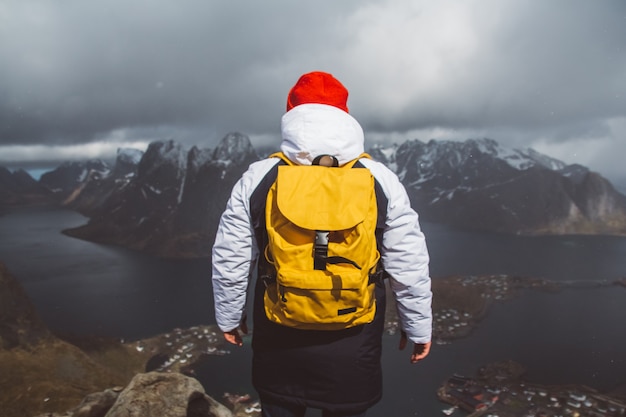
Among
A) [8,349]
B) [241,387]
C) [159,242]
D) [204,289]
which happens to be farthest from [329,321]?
[159,242]

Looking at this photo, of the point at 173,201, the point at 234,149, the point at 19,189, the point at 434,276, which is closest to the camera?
the point at 434,276

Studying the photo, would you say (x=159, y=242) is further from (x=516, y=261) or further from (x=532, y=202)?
(x=532, y=202)

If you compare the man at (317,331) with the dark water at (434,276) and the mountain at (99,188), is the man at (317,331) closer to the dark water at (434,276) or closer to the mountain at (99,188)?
the dark water at (434,276)

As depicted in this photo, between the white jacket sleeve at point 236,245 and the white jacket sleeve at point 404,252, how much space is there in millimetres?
803

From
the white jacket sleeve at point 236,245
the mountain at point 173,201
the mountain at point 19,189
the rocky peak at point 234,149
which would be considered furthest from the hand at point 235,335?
the mountain at point 19,189

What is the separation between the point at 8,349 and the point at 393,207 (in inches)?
890

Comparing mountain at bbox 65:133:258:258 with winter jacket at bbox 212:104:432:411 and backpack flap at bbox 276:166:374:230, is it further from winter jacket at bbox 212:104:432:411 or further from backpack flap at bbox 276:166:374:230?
backpack flap at bbox 276:166:374:230

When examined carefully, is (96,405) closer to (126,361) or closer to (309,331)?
(309,331)

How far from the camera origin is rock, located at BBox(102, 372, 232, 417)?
18.0 ft

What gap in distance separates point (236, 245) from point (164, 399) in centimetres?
490

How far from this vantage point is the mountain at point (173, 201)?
292ft

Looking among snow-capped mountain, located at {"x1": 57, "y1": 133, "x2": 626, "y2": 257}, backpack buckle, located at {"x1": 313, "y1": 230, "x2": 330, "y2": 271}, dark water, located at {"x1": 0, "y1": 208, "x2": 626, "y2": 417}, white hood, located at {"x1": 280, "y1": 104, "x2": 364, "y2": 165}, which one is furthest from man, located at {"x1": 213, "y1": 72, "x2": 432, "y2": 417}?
snow-capped mountain, located at {"x1": 57, "y1": 133, "x2": 626, "y2": 257}

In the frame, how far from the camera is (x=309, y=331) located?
7.84 feet

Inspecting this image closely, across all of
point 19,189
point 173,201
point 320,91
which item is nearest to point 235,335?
point 320,91
